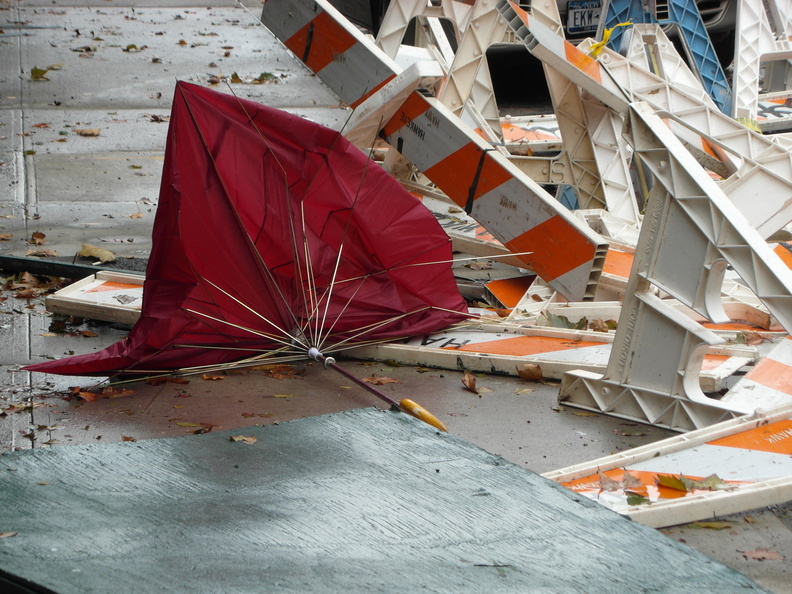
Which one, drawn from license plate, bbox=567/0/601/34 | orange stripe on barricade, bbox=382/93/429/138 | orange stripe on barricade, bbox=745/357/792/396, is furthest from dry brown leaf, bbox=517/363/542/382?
license plate, bbox=567/0/601/34

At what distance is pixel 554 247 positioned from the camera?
20.2ft

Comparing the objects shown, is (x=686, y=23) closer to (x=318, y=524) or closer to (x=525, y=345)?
(x=525, y=345)

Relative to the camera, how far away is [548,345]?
5715 millimetres

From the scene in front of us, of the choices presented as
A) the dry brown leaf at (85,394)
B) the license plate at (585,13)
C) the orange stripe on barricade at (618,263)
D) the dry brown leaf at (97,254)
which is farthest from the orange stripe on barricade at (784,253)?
the license plate at (585,13)

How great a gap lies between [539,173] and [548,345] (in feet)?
8.92

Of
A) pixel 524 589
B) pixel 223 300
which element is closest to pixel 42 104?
pixel 223 300

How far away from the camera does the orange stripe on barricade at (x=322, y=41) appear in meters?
7.45

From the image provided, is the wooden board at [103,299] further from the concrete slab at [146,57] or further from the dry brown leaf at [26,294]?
the concrete slab at [146,57]

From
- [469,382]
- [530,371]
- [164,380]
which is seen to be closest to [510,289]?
[530,371]

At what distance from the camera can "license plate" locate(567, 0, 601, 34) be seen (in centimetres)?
1216

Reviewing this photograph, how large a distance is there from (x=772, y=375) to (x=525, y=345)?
4.82 ft

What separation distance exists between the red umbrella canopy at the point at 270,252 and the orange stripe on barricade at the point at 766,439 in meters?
2.23

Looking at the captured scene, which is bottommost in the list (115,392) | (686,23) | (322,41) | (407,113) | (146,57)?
(115,392)

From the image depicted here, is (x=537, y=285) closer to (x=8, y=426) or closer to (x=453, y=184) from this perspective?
(x=453, y=184)
